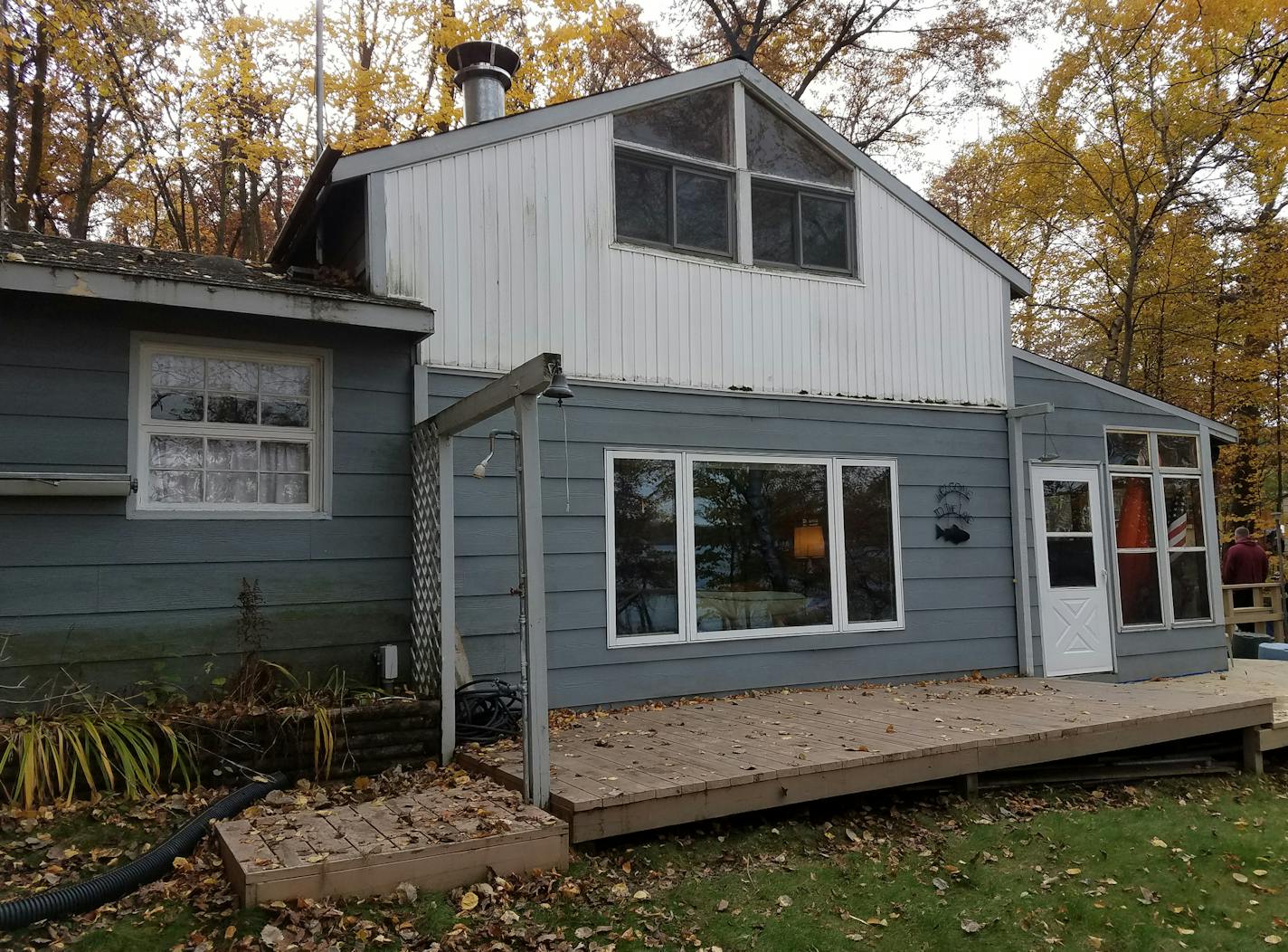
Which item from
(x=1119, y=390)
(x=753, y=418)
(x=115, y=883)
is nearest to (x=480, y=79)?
(x=753, y=418)

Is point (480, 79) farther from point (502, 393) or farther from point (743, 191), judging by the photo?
point (502, 393)

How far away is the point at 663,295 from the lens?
6934 millimetres

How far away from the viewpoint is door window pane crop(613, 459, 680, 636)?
651cm

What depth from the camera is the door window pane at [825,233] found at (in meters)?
7.70

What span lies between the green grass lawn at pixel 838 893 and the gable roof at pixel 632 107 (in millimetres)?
4112

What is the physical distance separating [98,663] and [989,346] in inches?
292

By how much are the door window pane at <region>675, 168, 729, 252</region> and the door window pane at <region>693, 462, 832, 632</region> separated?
178cm

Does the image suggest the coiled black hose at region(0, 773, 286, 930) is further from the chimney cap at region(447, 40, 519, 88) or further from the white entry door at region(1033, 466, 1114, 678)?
the white entry door at region(1033, 466, 1114, 678)

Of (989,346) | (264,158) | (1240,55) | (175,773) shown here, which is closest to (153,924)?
(175,773)

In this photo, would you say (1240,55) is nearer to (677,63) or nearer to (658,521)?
(658,521)

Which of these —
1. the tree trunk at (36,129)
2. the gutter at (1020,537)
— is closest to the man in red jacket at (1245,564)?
the gutter at (1020,537)

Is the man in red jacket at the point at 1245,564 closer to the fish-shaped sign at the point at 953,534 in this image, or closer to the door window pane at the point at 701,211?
the fish-shaped sign at the point at 953,534

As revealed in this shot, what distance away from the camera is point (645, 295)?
685 cm

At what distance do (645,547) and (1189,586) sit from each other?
6.13 m
